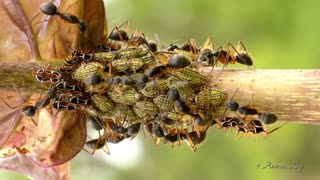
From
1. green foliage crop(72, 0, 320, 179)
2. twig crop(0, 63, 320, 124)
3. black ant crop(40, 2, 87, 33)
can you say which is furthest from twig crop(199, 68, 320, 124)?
green foliage crop(72, 0, 320, 179)

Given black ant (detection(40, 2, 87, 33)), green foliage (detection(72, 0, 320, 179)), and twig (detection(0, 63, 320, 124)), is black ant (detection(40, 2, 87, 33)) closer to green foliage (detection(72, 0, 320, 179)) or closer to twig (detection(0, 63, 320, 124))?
twig (detection(0, 63, 320, 124))

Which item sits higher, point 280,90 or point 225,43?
point 280,90

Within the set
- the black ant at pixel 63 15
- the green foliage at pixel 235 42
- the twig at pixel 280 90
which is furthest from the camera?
the green foliage at pixel 235 42

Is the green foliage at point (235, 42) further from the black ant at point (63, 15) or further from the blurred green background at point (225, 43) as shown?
the black ant at point (63, 15)

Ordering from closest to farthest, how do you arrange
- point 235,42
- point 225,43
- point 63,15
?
1. point 63,15
2. point 235,42
3. point 225,43

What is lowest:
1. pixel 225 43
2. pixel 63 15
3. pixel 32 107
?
pixel 225 43

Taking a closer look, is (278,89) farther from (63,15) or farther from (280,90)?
(63,15)

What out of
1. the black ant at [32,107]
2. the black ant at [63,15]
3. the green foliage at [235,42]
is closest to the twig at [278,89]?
the black ant at [63,15]

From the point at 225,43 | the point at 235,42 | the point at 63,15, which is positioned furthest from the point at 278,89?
the point at 225,43

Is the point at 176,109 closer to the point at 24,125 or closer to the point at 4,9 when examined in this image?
the point at 24,125
